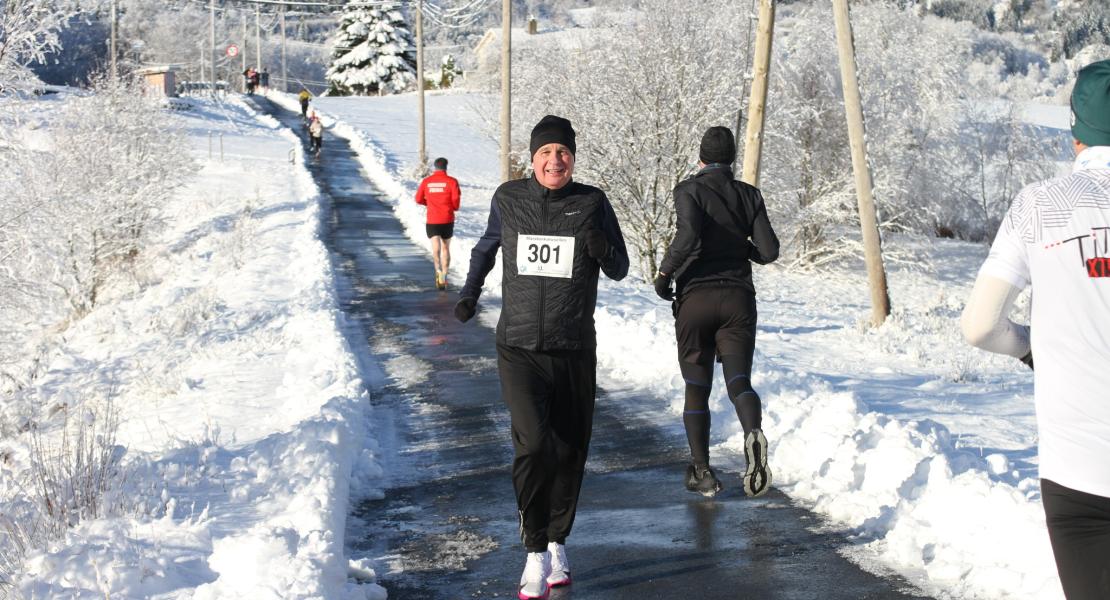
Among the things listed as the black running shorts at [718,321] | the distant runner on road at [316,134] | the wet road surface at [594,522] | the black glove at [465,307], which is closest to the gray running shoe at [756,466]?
the wet road surface at [594,522]

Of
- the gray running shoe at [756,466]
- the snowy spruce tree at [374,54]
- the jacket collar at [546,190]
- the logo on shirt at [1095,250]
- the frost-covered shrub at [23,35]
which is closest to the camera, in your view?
the logo on shirt at [1095,250]

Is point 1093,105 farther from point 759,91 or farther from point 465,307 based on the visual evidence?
point 759,91

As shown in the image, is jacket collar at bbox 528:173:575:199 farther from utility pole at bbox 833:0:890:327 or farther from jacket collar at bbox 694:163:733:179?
utility pole at bbox 833:0:890:327

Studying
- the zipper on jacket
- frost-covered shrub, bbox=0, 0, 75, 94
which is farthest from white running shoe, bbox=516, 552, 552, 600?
frost-covered shrub, bbox=0, 0, 75, 94

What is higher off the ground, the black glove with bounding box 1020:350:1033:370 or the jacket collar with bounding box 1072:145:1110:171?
the jacket collar with bounding box 1072:145:1110:171

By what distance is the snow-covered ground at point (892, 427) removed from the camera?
5230 millimetres

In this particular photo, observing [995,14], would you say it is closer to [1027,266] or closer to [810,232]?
[810,232]

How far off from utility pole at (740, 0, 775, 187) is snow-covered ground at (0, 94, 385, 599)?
6219mm

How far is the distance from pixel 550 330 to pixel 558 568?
3.50ft

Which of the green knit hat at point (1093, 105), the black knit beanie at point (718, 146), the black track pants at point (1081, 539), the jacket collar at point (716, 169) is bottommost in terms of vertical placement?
the black track pants at point (1081, 539)

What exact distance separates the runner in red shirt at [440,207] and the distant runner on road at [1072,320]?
14559 millimetres

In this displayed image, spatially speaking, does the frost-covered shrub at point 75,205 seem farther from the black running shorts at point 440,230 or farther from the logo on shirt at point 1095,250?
the logo on shirt at point 1095,250

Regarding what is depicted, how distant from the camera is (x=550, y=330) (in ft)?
16.1

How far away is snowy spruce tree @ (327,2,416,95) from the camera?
85562mm
